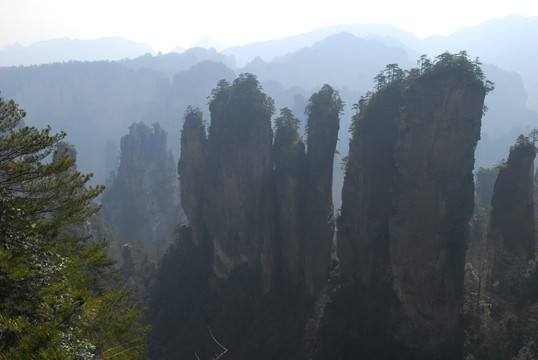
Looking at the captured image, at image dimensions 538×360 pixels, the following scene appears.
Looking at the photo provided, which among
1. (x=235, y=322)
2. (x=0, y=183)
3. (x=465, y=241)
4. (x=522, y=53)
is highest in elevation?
(x=522, y=53)

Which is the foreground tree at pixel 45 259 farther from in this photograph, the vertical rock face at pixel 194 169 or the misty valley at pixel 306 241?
the vertical rock face at pixel 194 169

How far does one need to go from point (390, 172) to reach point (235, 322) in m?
14.6

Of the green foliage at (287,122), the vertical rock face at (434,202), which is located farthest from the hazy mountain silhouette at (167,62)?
the vertical rock face at (434,202)

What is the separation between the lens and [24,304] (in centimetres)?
688

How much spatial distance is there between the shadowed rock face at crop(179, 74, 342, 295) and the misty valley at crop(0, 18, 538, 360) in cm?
11

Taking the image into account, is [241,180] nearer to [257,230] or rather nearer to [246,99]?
[257,230]

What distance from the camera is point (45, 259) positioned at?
8.30 meters

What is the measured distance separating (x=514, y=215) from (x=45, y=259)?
25261 mm

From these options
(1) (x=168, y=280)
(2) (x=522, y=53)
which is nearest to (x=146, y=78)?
(1) (x=168, y=280)

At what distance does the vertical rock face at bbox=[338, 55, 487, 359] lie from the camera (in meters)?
18.7

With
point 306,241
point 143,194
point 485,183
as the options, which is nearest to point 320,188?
point 306,241

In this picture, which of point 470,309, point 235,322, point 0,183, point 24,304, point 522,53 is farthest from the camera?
point 522,53

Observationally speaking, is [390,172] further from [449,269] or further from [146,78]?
[146,78]

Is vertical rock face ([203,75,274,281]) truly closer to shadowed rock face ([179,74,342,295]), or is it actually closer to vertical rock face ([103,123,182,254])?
shadowed rock face ([179,74,342,295])
